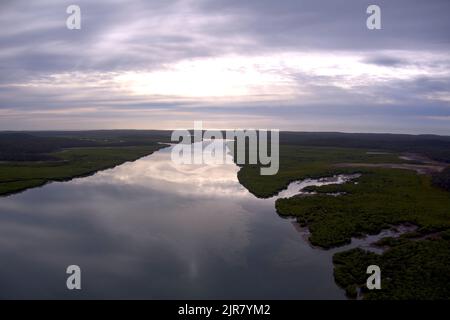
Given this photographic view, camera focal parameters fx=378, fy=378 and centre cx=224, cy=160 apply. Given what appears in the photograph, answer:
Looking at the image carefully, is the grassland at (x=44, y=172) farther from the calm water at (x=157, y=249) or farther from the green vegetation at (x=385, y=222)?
the green vegetation at (x=385, y=222)

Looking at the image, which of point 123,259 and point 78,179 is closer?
point 123,259

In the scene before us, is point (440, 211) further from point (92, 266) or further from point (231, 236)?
point (92, 266)

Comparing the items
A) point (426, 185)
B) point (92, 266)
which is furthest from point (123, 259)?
point (426, 185)

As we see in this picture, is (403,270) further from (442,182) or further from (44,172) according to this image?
(44,172)

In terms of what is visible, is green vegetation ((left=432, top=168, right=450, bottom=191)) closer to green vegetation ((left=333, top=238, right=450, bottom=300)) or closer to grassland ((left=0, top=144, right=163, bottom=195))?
green vegetation ((left=333, top=238, right=450, bottom=300))

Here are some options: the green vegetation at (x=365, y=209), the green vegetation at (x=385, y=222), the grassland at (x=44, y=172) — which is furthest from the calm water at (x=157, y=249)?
the grassland at (x=44, y=172)

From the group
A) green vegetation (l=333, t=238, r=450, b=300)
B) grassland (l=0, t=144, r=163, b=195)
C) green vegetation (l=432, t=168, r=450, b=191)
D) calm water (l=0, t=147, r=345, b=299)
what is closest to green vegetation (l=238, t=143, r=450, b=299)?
green vegetation (l=333, t=238, r=450, b=300)
